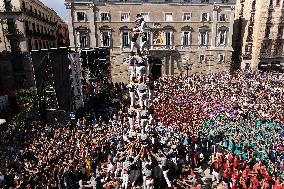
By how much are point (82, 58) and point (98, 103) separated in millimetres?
4461

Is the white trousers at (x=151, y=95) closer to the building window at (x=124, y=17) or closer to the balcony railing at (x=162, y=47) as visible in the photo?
the balcony railing at (x=162, y=47)

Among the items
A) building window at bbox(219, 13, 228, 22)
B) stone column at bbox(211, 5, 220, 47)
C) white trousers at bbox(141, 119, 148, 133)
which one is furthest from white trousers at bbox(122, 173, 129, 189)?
building window at bbox(219, 13, 228, 22)

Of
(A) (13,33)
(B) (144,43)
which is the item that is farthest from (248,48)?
(B) (144,43)

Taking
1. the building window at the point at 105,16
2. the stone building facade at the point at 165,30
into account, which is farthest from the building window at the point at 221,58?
the building window at the point at 105,16

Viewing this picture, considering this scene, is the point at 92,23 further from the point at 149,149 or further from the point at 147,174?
the point at 147,174

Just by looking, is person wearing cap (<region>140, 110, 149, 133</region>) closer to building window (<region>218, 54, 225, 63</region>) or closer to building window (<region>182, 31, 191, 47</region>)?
building window (<region>182, 31, 191, 47</region>)

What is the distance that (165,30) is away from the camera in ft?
125

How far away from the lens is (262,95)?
90.0 ft

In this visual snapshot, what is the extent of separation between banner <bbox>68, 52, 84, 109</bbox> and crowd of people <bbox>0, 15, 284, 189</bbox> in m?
1.60

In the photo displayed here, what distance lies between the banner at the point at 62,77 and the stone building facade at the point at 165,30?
17480mm

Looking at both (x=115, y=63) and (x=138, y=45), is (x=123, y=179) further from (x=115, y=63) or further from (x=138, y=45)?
(x=115, y=63)

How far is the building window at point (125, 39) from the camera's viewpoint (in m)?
37.8

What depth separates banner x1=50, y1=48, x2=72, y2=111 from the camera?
19.5m

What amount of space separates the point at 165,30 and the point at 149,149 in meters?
27.0
